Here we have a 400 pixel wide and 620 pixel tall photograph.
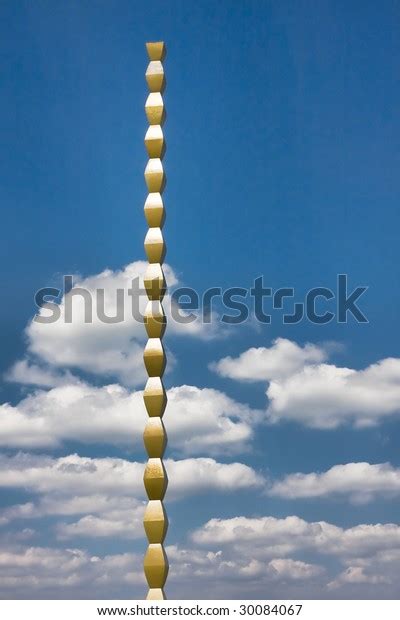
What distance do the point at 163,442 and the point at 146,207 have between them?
1.65m

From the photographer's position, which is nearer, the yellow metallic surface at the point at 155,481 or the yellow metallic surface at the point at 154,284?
the yellow metallic surface at the point at 155,481

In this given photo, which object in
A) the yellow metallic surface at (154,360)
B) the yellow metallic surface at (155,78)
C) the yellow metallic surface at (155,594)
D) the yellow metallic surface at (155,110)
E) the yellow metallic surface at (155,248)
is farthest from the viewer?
the yellow metallic surface at (155,78)

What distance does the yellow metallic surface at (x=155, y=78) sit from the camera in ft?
21.4

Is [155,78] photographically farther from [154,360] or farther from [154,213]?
[154,360]

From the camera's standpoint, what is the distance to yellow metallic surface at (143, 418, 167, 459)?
5.75 m

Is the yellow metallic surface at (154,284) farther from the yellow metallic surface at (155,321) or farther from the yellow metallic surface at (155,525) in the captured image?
the yellow metallic surface at (155,525)

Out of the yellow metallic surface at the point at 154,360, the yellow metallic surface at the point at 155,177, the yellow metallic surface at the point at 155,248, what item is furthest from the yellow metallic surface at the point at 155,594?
the yellow metallic surface at the point at 155,177

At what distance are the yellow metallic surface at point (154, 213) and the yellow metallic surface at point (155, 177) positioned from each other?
10 cm

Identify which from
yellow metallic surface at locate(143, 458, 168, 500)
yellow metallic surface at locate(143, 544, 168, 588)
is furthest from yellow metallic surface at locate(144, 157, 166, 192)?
yellow metallic surface at locate(143, 544, 168, 588)

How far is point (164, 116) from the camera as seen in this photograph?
645 centimetres

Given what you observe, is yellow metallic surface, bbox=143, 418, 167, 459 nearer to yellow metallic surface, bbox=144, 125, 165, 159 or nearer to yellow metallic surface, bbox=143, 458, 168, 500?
yellow metallic surface, bbox=143, 458, 168, 500
